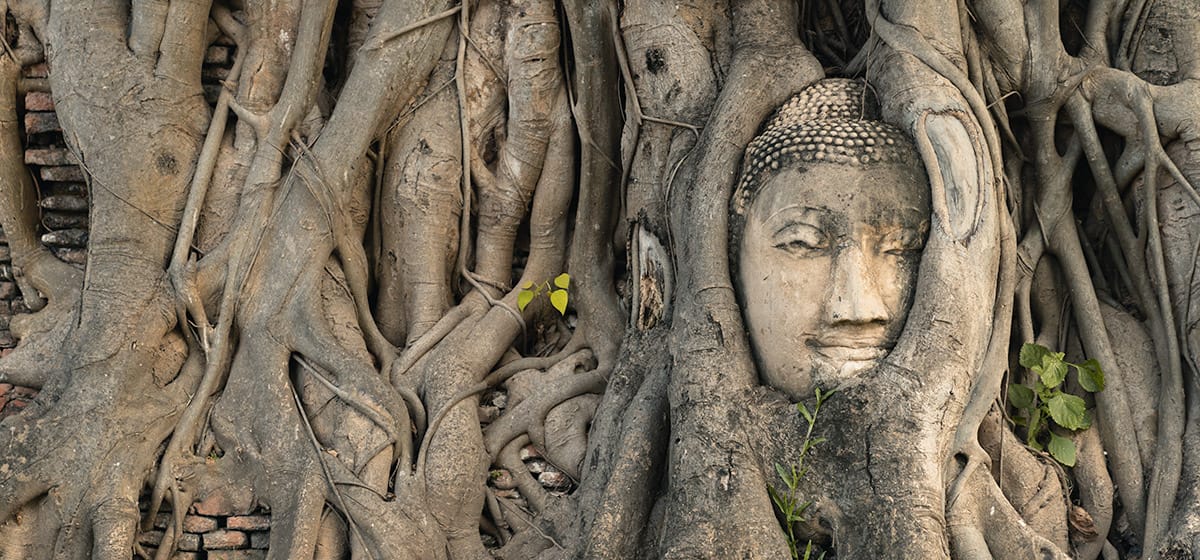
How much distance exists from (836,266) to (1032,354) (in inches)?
29.7

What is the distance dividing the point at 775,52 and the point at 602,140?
764mm

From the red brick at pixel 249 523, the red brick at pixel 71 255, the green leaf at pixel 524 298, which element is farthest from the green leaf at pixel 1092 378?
the red brick at pixel 71 255

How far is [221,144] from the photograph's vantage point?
4953 mm

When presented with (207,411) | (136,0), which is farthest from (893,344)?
(136,0)

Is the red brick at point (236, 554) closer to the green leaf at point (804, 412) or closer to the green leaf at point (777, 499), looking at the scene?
the green leaf at point (777, 499)

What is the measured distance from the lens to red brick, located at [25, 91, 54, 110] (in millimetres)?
5121

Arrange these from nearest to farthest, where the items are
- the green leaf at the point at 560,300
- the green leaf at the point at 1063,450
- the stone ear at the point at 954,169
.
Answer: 1. the stone ear at the point at 954,169
2. the green leaf at the point at 1063,450
3. the green leaf at the point at 560,300

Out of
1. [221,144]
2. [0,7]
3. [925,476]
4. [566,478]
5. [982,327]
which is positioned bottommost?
[566,478]

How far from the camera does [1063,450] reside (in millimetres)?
4312

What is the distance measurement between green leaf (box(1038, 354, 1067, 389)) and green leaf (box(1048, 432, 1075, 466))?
0.17 meters

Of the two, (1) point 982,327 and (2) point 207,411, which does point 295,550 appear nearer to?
(2) point 207,411

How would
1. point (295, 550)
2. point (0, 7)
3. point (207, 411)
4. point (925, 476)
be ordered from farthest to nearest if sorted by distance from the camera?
point (0, 7) < point (207, 411) < point (295, 550) < point (925, 476)

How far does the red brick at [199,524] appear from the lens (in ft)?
15.1

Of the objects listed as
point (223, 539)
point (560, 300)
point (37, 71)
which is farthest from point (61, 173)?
point (560, 300)
